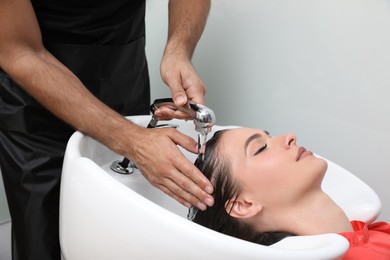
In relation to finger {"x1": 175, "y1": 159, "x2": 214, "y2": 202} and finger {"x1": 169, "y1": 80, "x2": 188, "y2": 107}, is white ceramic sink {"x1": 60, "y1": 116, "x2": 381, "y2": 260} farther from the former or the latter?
finger {"x1": 169, "y1": 80, "x2": 188, "y2": 107}

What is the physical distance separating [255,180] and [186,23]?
2.08 feet

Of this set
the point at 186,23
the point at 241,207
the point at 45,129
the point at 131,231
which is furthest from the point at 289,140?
the point at 45,129

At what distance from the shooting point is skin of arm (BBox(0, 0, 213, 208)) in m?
1.06

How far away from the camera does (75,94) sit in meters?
1.16

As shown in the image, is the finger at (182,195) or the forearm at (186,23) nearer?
the finger at (182,195)

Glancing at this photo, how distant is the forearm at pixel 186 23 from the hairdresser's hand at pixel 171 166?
0.43 m

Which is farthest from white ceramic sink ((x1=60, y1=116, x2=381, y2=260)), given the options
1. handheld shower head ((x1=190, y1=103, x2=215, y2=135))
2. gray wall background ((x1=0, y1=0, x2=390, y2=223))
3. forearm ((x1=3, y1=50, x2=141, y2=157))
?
gray wall background ((x1=0, y1=0, x2=390, y2=223))

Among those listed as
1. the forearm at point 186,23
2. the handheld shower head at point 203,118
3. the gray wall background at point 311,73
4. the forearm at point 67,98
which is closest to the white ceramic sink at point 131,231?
the forearm at point 67,98

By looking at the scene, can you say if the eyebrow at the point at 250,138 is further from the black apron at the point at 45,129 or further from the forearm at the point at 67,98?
the black apron at the point at 45,129

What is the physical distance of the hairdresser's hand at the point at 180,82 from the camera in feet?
3.92

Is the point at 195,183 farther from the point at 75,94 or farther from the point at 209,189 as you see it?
the point at 75,94

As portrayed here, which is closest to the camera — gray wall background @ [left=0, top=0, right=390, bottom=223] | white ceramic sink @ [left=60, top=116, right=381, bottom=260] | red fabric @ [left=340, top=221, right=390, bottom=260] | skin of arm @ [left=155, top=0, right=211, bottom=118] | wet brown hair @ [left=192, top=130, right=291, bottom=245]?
white ceramic sink @ [left=60, top=116, right=381, bottom=260]

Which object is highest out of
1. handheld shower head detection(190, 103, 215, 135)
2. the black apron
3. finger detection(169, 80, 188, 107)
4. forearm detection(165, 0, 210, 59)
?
forearm detection(165, 0, 210, 59)

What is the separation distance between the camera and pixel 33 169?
53.4 inches
